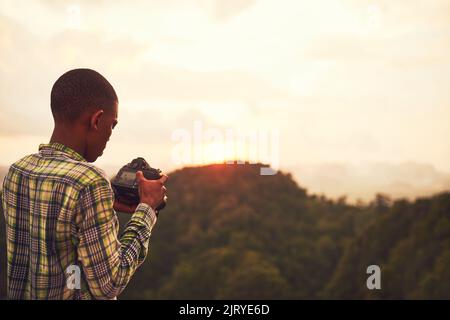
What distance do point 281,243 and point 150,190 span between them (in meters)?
91.4

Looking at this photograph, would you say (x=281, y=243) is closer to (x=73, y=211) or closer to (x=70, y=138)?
(x=70, y=138)

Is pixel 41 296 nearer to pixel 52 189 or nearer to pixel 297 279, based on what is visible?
pixel 52 189

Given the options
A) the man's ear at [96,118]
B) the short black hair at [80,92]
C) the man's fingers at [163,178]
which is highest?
the short black hair at [80,92]

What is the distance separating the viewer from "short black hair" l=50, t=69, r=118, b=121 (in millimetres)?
2670

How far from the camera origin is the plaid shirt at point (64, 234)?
252 centimetres

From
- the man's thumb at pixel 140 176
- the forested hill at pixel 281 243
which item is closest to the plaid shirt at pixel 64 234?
the man's thumb at pixel 140 176

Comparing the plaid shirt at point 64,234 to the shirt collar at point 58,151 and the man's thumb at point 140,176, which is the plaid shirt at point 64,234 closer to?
the shirt collar at point 58,151

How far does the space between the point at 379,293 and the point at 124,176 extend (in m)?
68.8

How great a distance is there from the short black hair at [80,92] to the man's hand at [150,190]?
36cm

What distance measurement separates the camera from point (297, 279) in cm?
8694

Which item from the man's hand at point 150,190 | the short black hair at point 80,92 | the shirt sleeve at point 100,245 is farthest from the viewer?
the man's hand at point 150,190

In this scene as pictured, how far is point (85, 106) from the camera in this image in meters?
2.69

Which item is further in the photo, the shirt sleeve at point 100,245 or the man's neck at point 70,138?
the man's neck at point 70,138
